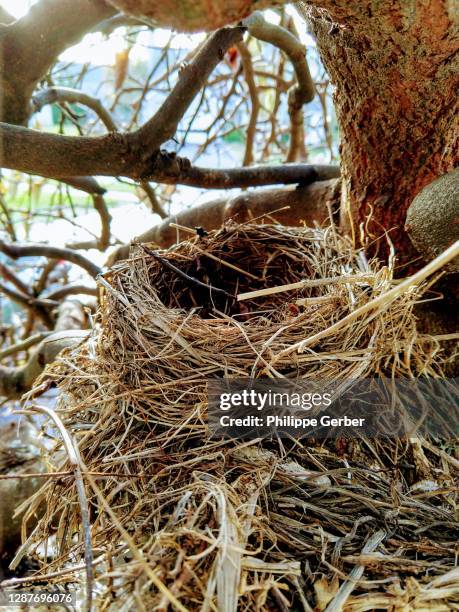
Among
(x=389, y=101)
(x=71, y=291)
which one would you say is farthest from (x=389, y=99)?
(x=71, y=291)

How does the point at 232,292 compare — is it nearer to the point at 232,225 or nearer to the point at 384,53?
the point at 232,225

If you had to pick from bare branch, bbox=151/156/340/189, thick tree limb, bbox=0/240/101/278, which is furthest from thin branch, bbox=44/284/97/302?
bare branch, bbox=151/156/340/189

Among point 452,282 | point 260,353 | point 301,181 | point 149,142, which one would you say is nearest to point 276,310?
point 260,353

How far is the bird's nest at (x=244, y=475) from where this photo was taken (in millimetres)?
649

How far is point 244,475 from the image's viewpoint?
0.80 m

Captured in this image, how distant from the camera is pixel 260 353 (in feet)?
2.90

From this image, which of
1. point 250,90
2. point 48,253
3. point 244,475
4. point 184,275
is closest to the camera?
point 244,475

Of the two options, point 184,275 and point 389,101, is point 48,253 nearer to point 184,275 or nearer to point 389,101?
point 184,275

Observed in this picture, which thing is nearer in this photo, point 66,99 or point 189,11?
point 189,11

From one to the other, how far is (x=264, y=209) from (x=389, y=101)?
1.96ft

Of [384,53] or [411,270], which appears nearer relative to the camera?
[384,53]

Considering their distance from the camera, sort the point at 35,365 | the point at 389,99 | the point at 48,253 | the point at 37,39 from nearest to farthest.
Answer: the point at 389,99 < the point at 37,39 < the point at 35,365 < the point at 48,253

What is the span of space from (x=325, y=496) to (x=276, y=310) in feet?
1.24

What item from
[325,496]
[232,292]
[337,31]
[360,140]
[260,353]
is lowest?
[325,496]
